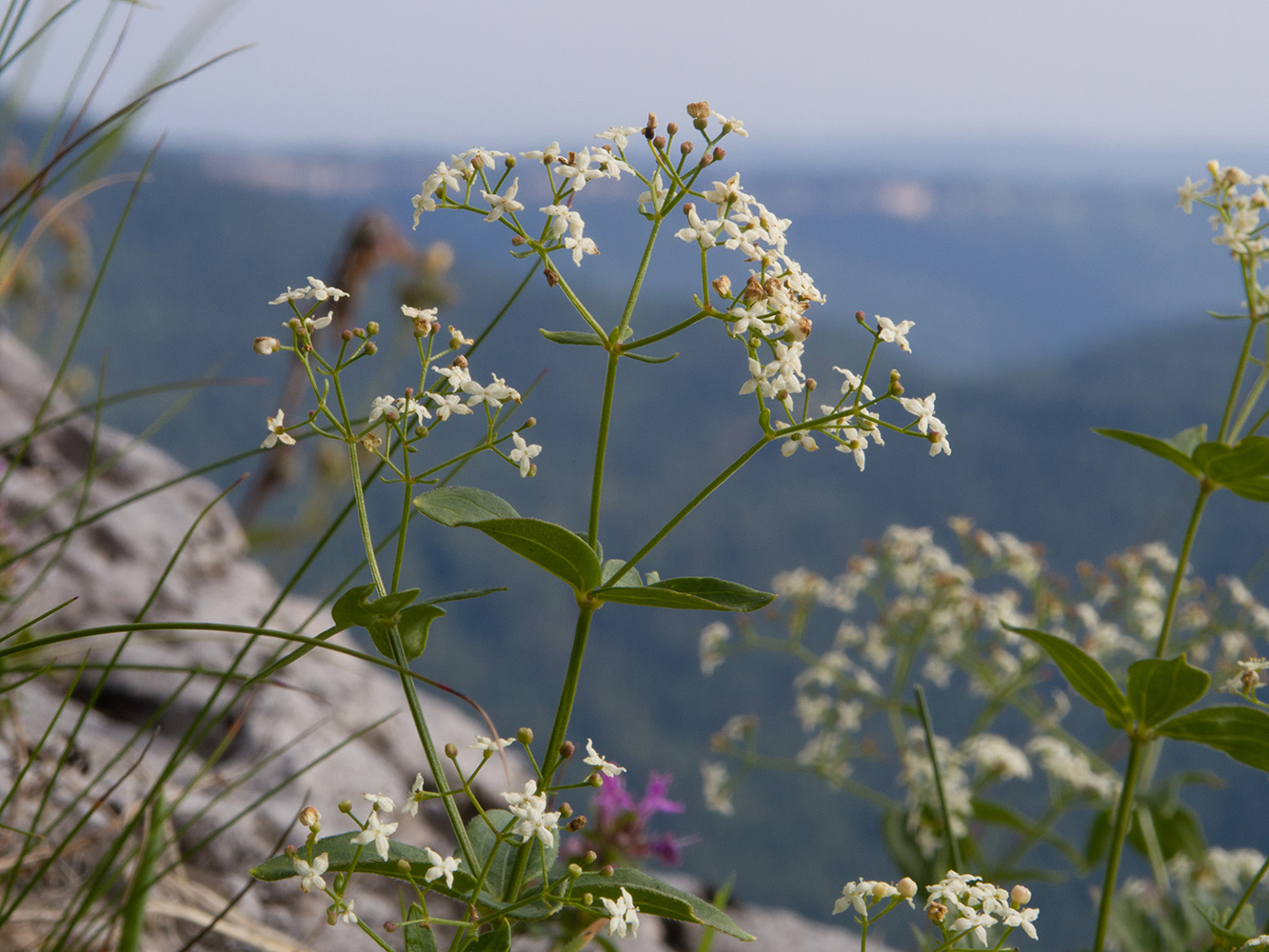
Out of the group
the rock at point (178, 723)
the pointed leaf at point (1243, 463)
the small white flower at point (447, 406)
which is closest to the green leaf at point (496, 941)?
the rock at point (178, 723)

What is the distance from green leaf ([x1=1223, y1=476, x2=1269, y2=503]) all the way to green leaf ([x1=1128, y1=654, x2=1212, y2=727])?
0.87ft

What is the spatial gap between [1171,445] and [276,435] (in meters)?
1.15

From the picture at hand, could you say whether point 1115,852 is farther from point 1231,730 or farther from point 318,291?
point 318,291

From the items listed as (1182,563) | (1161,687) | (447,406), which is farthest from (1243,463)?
(447,406)

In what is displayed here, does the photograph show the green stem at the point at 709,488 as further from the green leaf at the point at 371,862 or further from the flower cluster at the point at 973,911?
the flower cluster at the point at 973,911

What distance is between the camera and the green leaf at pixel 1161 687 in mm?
1109

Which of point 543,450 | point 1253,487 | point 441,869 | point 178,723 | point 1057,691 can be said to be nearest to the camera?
point 441,869

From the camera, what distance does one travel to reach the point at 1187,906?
1.70 meters

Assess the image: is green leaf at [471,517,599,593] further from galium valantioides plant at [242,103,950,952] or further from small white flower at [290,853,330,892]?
small white flower at [290,853,330,892]

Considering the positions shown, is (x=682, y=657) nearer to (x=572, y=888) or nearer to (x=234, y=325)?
(x=234, y=325)

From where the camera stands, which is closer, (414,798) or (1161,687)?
(414,798)

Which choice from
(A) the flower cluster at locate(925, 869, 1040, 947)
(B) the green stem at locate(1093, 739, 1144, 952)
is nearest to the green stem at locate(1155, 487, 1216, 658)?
(B) the green stem at locate(1093, 739, 1144, 952)

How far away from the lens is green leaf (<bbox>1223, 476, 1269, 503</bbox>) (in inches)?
47.7

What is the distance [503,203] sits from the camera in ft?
2.93
